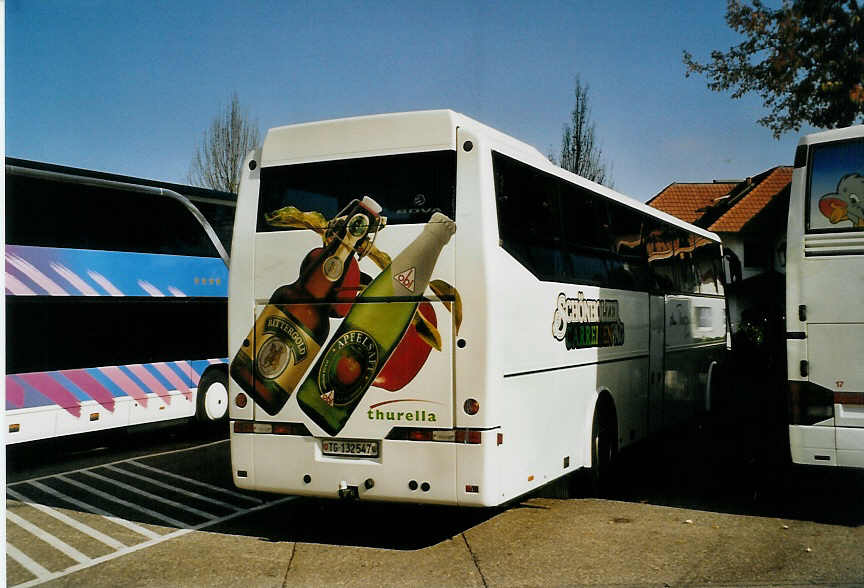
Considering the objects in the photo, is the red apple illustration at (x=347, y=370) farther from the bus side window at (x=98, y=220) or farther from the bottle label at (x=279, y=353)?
the bus side window at (x=98, y=220)

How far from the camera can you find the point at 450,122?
23.7 ft

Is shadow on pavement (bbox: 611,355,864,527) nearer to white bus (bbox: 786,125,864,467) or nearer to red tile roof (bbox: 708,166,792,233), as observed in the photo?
white bus (bbox: 786,125,864,467)

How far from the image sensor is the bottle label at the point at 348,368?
24.0 ft

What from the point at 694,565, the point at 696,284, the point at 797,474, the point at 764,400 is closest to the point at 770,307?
the point at 764,400

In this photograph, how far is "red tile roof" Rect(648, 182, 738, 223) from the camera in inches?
1966

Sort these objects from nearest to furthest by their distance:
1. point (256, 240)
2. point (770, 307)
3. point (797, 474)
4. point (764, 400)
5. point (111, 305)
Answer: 1. point (256, 240)
2. point (797, 474)
3. point (111, 305)
4. point (764, 400)
5. point (770, 307)

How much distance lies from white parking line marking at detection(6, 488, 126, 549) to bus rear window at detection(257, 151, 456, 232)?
10.1ft

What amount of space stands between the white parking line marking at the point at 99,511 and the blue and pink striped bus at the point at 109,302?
62.2 inches

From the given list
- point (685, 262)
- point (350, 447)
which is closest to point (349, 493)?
point (350, 447)

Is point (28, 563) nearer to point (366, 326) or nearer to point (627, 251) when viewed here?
point (366, 326)

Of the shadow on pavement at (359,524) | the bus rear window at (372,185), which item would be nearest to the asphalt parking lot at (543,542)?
the shadow on pavement at (359,524)

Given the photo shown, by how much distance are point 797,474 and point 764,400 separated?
9.92 metres

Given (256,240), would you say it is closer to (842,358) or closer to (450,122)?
(450,122)

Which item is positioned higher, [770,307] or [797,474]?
[770,307]
